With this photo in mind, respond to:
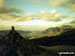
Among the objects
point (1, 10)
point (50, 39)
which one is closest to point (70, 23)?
point (50, 39)

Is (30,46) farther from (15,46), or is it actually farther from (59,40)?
(59,40)

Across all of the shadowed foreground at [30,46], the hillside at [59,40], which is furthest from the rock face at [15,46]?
the hillside at [59,40]

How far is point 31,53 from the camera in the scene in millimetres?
4676

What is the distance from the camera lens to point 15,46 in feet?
15.4

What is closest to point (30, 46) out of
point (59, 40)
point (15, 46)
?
point (15, 46)

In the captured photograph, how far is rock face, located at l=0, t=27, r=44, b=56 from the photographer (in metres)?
4.66

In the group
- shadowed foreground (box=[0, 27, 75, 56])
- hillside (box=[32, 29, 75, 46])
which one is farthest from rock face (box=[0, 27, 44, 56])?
hillside (box=[32, 29, 75, 46])

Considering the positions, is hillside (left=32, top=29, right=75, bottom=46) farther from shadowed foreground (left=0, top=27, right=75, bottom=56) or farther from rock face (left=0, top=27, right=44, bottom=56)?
rock face (left=0, top=27, right=44, bottom=56)

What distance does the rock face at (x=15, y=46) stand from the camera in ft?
15.3

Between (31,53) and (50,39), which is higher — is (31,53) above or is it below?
below

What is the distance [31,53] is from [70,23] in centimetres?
149

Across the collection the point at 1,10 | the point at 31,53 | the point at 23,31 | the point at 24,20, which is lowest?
the point at 31,53

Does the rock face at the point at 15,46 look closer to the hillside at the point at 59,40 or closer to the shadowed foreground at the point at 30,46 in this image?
the shadowed foreground at the point at 30,46

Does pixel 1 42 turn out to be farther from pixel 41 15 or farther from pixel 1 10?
pixel 41 15
